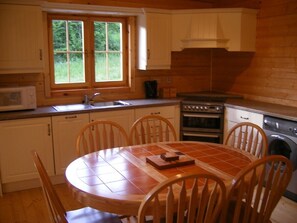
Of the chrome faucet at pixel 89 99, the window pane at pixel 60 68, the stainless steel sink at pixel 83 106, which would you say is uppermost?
the window pane at pixel 60 68

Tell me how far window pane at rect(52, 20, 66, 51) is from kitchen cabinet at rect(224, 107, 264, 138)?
219 cm

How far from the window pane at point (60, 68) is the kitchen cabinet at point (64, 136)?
0.73 meters

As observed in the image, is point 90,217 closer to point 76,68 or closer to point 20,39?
point 20,39

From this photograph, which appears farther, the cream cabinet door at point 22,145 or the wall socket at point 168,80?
the wall socket at point 168,80

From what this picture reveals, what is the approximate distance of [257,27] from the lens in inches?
→ 164

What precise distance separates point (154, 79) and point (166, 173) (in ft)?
8.96

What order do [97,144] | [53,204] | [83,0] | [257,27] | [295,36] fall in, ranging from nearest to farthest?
[53,204]
[97,144]
[295,36]
[83,0]
[257,27]

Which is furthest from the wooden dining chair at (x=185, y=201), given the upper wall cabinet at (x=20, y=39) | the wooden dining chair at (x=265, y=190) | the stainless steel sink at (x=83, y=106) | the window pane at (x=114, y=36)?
the window pane at (x=114, y=36)

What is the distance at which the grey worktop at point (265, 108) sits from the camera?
10.7 feet

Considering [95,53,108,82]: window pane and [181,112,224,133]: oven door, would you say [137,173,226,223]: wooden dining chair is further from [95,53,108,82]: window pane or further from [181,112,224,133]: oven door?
[95,53,108,82]: window pane

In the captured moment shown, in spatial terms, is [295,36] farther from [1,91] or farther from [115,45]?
[1,91]

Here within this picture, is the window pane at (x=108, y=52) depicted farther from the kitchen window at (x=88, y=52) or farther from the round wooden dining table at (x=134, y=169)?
the round wooden dining table at (x=134, y=169)

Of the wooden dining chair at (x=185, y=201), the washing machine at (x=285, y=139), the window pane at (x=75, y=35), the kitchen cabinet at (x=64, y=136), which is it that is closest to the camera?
the wooden dining chair at (x=185, y=201)

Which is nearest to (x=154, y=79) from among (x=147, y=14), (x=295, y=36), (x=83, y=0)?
(x=147, y=14)
